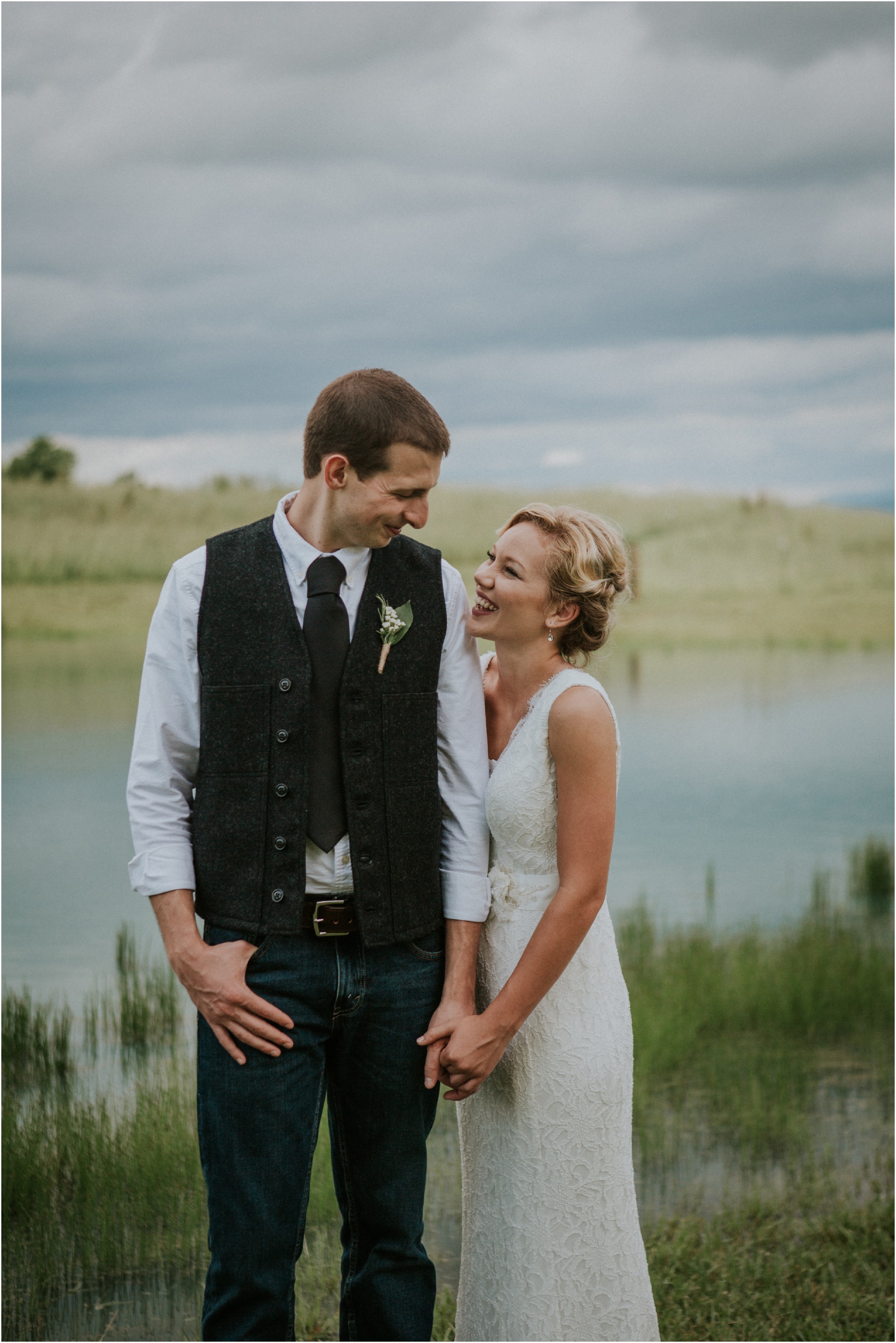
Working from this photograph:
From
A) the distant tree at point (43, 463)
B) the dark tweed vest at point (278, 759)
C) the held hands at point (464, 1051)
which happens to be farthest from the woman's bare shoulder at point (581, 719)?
the distant tree at point (43, 463)

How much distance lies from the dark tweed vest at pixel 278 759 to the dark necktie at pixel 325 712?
20 millimetres

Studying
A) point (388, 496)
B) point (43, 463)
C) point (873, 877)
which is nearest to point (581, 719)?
point (388, 496)

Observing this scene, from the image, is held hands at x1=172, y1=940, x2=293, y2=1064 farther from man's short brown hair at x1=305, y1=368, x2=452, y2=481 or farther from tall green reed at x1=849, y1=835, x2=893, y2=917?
tall green reed at x1=849, y1=835, x2=893, y2=917

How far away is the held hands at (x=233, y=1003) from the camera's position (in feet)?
6.07

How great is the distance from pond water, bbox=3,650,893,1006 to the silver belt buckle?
330 centimetres

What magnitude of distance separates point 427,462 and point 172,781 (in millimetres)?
669

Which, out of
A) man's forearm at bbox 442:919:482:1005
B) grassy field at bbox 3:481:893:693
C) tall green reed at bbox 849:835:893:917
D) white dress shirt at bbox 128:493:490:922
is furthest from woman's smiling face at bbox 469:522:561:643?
grassy field at bbox 3:481:893:693

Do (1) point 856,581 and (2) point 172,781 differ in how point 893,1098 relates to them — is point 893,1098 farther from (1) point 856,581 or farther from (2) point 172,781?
(1) point 856,581

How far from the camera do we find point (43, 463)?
29.1 ft

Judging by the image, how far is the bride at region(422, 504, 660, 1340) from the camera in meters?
2.03

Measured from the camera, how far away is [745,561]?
1204 cm

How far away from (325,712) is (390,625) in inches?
7.2

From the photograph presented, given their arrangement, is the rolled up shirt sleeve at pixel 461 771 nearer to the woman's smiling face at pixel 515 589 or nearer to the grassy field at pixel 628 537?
the woman's smiling face at pixel 515 589

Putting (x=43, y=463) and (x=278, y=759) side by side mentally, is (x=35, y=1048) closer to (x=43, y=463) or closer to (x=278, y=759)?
(x=278, y=759)
